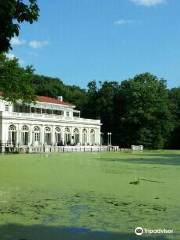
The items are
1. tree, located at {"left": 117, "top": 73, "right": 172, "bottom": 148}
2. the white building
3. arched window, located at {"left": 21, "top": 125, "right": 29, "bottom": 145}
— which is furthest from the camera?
tree, located at {"left": 117, "top": 73, "right": 172, "bottom": 148}

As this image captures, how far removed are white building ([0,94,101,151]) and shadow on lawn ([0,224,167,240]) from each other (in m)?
46.1

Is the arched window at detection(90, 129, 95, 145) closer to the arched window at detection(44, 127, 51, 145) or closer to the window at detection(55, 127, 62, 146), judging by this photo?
the window at detection(55, 127, 62, 146)

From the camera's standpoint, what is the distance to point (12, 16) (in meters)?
8.15

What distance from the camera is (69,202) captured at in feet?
40.3

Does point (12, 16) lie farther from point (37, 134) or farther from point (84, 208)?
point (37, 134)

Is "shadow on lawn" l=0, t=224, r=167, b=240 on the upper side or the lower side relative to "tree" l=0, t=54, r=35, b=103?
lower

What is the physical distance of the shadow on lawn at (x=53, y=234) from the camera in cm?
849

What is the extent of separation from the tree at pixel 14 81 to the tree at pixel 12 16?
2744cm

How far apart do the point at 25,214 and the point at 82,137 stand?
64331 millimetres

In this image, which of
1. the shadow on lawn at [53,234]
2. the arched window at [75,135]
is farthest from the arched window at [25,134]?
the shadow on lawn at [53,234]

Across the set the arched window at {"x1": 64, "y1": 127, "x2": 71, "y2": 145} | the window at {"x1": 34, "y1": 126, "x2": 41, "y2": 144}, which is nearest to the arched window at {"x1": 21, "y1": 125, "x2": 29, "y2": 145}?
the window at {"x1": 34, "y1": 126, "x2": 41, "y2": 144}

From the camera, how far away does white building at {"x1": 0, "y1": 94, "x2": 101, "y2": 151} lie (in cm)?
6153

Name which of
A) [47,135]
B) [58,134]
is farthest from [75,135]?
[47,135]

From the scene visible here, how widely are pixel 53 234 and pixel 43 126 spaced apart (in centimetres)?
5808
